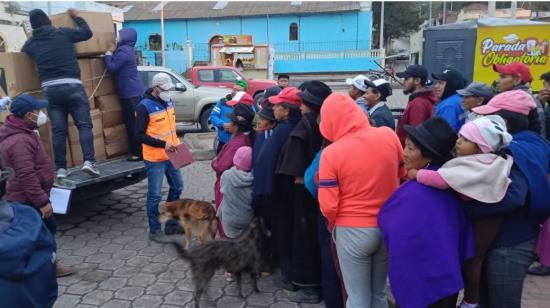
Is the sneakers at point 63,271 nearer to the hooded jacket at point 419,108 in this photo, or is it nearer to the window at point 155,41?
the hooded jacket at point 419,108

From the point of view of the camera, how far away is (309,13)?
116 feet

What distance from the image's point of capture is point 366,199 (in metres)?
2.89

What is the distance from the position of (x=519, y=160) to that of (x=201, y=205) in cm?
320

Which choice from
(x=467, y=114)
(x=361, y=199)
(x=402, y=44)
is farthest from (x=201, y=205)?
(x=402, y=44)

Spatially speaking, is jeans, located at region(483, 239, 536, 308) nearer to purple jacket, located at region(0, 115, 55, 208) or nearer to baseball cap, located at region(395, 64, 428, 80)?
baseball cap, located at region(395, 64, 428, 80)

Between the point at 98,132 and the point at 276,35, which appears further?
the point at 276,35

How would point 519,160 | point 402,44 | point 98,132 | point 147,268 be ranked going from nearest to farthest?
point 519,160, point 147,268, point 98,132, point 402,44

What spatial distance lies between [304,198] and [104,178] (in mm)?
2827

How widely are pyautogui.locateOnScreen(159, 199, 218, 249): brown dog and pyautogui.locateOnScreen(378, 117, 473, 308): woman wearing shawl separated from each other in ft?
8.59

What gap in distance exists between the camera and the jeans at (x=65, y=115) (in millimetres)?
5141

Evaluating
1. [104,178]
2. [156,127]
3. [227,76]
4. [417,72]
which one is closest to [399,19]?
[227,76]

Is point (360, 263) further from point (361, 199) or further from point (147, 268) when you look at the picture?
point (147, 268)

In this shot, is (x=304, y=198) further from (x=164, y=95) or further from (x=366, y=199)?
(x=164, y=95)

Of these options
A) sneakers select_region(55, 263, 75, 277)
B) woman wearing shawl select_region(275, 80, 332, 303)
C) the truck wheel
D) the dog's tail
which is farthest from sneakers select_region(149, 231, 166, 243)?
the truck wheel
